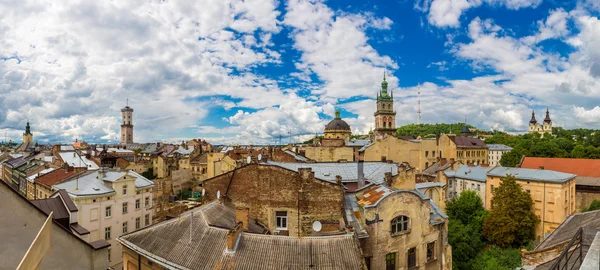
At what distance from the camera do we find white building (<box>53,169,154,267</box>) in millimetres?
29141

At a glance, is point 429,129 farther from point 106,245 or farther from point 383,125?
point 106,245

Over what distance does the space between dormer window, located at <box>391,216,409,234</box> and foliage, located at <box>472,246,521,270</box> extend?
760 inches

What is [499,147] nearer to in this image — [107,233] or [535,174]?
[535,174]

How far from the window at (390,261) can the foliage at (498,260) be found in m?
19.4

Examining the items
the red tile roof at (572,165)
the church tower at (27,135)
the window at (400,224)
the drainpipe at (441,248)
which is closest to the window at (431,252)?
the drainpipe at (441,248)

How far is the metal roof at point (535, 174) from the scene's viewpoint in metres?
40.6

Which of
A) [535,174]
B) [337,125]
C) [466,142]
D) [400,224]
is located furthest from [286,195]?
[466,142]

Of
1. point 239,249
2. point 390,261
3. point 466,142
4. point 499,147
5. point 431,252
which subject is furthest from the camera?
point 499,147

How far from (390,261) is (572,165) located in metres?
55.3

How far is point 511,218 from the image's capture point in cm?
3953

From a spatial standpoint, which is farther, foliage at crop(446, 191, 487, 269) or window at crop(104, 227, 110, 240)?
foliage at crop(446, 191, 487, 269)

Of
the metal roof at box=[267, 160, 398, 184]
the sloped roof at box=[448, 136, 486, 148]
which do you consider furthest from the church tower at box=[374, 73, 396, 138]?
the metal roof at box=[267, 160, 398, 184]

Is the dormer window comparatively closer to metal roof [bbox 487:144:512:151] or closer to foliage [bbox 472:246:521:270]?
foliage [bbox 472:246:521:270]

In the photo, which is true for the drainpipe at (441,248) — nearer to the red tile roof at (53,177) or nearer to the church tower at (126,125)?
the red tile roof at (53,177)
